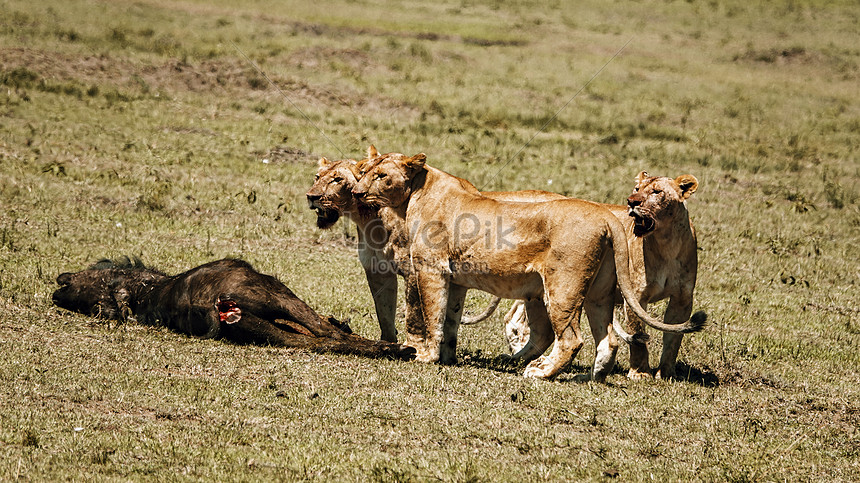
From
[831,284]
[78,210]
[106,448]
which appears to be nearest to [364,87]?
[78,210]

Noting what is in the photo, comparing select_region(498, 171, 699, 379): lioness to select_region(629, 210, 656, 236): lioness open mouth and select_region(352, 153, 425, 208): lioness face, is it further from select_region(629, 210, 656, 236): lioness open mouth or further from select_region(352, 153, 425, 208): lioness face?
select_region(352, 153, 425, 208): lioness face

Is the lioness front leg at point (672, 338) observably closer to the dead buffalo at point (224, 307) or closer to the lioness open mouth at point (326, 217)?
the dead buffalo at point (224, 307)

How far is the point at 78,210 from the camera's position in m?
16.0

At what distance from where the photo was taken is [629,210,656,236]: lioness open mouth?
10078 millimetres

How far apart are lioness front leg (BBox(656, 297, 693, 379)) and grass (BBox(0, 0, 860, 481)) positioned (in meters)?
0.36

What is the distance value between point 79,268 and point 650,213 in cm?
746

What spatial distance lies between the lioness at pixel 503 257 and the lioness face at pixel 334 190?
369 mm

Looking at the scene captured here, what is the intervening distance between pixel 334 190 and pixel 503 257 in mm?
2152

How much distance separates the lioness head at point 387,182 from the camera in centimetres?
1043

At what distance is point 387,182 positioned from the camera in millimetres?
10438

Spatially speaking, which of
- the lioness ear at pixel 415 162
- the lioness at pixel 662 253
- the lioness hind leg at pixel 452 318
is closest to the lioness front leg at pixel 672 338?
the lioness at pixel 662 253

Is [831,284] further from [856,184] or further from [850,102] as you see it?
[850,102]

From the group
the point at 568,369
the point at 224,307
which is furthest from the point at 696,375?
the point at 224,307

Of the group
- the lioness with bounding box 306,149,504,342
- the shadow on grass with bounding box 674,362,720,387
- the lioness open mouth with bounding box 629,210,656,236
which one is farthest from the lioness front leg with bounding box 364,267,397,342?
the shadow on grass with bounding box 674,362,720,387
